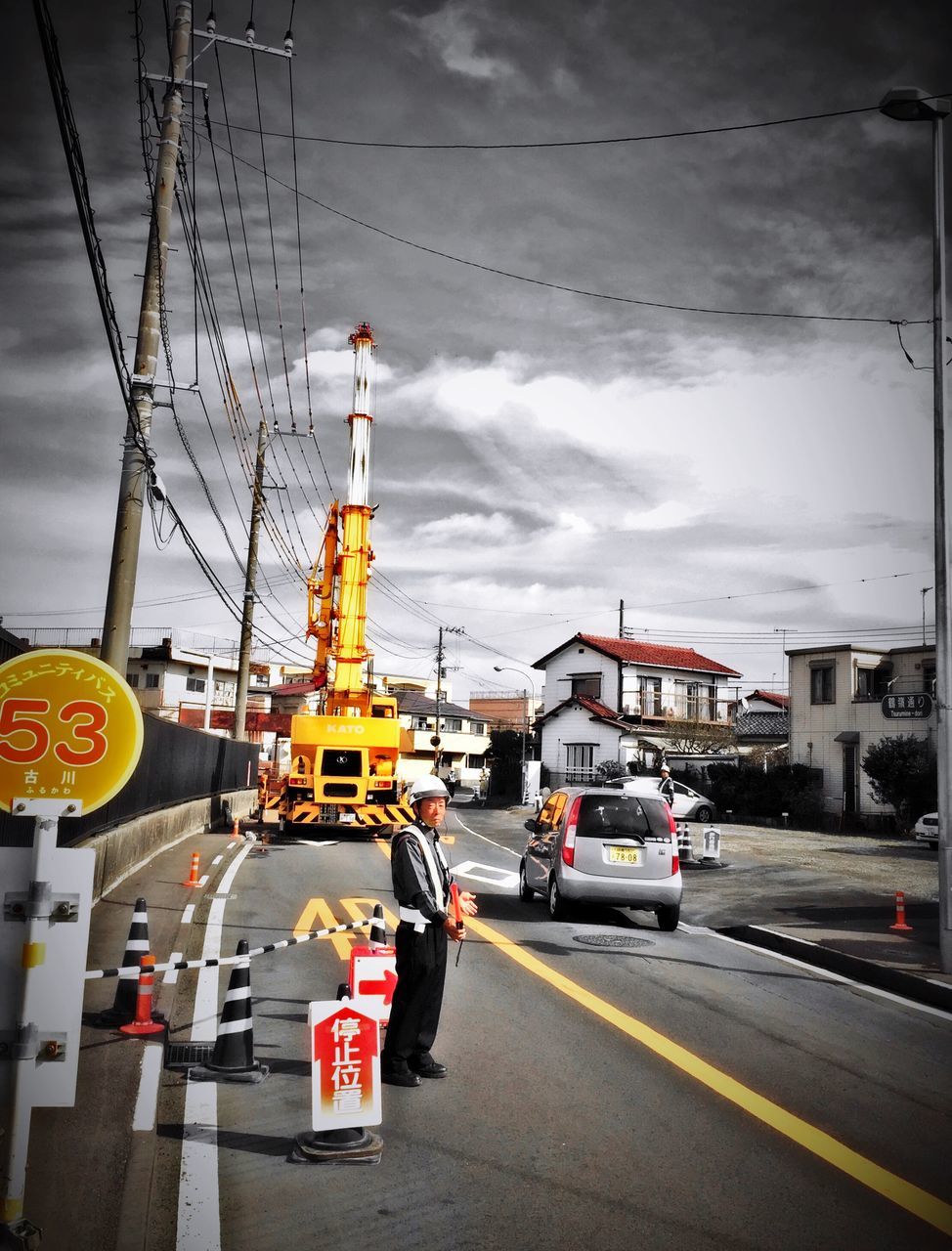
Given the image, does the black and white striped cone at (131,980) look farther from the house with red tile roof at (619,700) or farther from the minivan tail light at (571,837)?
the house with red tile roof at (619,700)

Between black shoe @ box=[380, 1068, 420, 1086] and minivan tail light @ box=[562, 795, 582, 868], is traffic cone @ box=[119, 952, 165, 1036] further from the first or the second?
minivan tail light @ box=[562, 795, 582, 868]

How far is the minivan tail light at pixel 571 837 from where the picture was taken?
12367 mm

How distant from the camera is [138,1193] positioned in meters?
4.49

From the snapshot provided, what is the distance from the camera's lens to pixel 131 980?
7.43m

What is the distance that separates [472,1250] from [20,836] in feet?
27.8

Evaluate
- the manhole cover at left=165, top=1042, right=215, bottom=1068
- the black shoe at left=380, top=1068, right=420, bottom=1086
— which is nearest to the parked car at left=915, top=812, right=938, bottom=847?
the black shoe at left=380, top=1068, right=420, bottom=1086

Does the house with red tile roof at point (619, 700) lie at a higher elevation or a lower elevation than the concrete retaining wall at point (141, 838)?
higher

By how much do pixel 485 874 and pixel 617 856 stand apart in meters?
6.90

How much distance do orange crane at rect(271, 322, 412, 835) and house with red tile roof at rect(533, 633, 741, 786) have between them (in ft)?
86.1

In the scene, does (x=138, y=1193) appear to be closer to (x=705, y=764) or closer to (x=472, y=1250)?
(x=472, y=1250)

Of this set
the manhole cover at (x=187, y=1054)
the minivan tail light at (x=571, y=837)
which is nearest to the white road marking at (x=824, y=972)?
the minivan tail light at (x=571, y=837)

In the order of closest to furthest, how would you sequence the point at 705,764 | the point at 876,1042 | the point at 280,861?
the point at 876,1042
the point at 280,861
the point at 705,764

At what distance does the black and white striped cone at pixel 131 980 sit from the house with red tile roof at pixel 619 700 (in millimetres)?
42224

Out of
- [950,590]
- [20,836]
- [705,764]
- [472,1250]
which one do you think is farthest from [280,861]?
[705,764]
